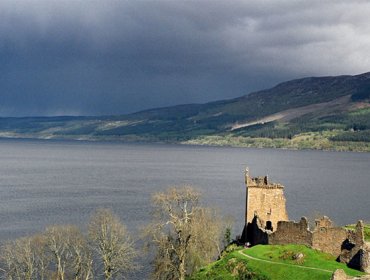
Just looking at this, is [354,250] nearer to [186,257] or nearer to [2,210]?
[186,257]

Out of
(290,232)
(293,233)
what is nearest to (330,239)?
(293,233)

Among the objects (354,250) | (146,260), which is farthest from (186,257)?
(354,250)

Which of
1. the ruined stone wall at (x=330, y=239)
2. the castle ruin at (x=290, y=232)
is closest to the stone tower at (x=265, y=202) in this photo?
the castle ruin at (x=290, y=232)

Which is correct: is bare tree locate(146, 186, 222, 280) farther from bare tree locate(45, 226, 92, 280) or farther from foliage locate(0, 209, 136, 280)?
bare tree locate(45, 226, 92, 280)

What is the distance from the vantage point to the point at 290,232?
61.8 meters

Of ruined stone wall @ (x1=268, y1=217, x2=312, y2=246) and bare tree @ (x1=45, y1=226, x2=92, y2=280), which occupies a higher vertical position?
ruined stone wall @ (x1=268, y1=217, x2=312, y2=246)

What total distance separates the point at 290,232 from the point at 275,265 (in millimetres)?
8121

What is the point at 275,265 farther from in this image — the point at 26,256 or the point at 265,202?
the point at 26,256

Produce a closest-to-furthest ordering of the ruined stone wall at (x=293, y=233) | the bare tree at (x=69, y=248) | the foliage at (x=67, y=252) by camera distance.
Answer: the ruined stone wall at (x=293, y=233), the foliage at (x=67, y=252), the bare tree at (x=69, y=248)

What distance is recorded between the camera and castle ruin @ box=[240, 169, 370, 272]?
181ft

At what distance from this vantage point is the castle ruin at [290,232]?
55.0 metres

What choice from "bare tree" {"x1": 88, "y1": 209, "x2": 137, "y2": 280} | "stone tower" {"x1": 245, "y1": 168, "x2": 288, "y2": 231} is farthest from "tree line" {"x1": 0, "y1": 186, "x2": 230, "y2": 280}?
"stone tower" {"x1": 245, "y1": 168, "x2": 288, "y2": 231}

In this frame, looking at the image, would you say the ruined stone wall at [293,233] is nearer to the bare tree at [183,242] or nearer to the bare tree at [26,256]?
the bare tree at [183,242]

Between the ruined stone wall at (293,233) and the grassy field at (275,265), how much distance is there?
4.31 feet
